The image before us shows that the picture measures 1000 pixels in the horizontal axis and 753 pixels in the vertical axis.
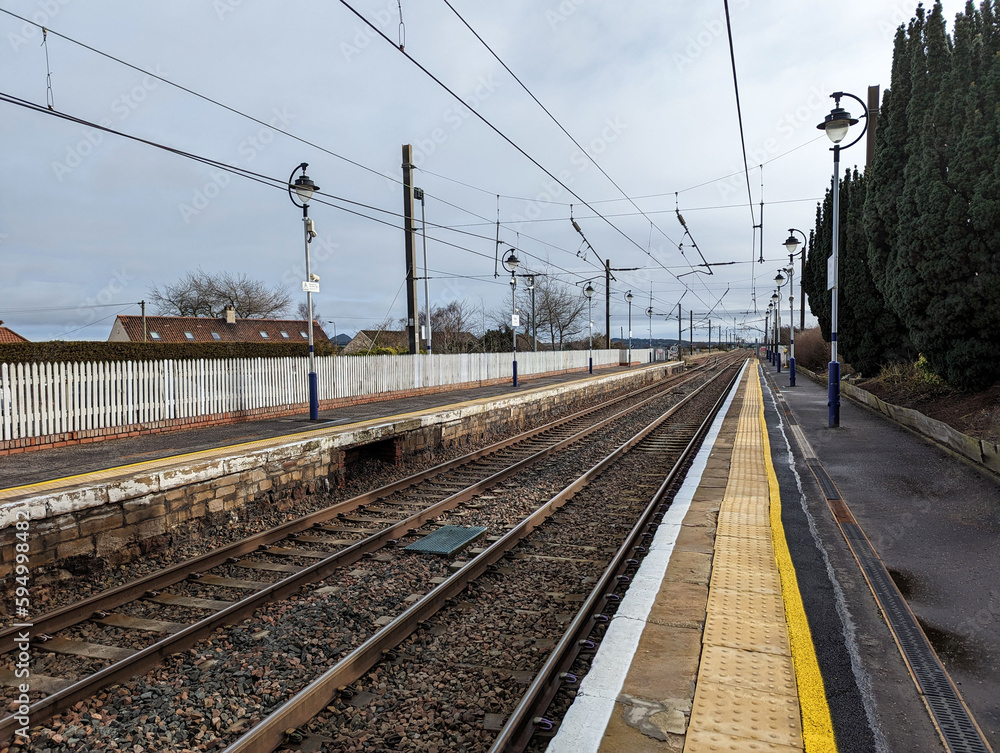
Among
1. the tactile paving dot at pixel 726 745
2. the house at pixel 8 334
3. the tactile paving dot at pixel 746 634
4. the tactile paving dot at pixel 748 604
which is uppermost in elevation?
the house at pixel 8 334

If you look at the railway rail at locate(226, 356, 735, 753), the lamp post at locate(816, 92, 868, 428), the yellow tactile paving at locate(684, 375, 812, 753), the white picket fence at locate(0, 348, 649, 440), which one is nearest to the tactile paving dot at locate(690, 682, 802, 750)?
the yellow tactile paving at locate(684, 375, 812, 753)

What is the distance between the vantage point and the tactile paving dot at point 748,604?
4.24m

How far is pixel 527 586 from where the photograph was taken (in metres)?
5.43

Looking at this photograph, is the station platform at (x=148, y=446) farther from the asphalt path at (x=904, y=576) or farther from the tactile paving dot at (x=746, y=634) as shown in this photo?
the asphalt path at (x=904, y=576)

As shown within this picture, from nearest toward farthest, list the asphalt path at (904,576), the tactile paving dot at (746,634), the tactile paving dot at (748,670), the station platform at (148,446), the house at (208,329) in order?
1. the asphalt path at (904,576)
2. the tactile paving dot at (748,670)
3. the tactile paving dot at (746,634)
4. the station platform at (148,446)
5. the house at (208,329)

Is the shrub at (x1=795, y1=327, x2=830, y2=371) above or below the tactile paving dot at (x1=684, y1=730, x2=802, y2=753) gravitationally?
above

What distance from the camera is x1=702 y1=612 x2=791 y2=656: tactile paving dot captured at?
3.77 m

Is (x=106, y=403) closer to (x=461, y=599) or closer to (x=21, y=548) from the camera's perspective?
(x=21, y=548)

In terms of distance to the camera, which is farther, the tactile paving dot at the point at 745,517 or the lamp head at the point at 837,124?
the lamp head at the point at 837,124

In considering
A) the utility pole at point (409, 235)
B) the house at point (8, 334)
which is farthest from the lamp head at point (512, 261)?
the house at point (8, 334)

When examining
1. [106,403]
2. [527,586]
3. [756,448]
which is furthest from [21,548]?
[756,448]

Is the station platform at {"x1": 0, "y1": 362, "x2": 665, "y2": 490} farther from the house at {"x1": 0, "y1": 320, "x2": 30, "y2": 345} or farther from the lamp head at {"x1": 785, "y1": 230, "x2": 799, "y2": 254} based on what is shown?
the house at {"x1": 0, "y1": 320, "x2": 30, "y2": 345}

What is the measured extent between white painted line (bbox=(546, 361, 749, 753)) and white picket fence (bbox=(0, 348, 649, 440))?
978 cm

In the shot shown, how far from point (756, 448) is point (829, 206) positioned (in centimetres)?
1893
